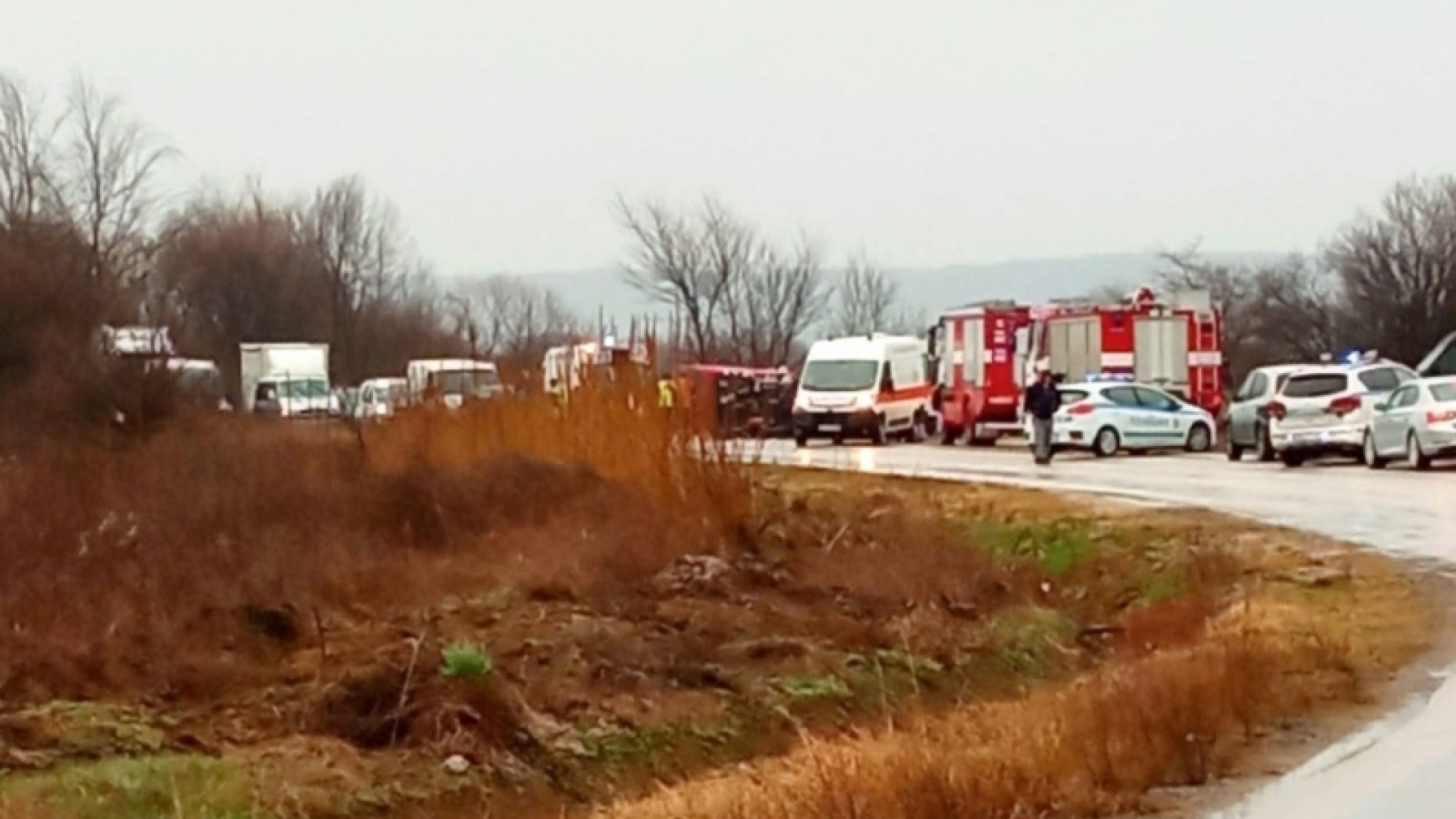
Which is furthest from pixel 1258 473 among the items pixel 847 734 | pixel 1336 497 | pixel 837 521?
pixel 847 734

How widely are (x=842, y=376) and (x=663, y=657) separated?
34.5 metres

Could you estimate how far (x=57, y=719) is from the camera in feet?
49.3

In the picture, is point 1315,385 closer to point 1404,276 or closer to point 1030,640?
point 1030,640

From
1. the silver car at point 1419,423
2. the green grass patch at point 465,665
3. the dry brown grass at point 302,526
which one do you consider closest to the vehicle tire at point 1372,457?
the silver car at point 1419,423

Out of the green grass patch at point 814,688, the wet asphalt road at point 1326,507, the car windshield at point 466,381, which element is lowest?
the green grass patch at point 814,688

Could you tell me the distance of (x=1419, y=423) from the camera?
34.6m

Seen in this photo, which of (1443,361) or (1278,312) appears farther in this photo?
(1278,312)

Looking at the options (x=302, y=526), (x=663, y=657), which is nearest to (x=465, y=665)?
(x=663, y=657)

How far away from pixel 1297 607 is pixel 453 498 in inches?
413

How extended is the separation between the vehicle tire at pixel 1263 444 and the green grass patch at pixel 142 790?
28588mm

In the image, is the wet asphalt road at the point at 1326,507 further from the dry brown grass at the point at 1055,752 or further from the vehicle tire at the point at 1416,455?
the dry brown grass at the point at 1055,752

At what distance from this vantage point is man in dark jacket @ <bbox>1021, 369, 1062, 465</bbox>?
40094 mm

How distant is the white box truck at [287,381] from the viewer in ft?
115

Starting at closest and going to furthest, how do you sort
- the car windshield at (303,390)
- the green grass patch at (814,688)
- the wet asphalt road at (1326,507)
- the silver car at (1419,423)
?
the wet asphalt road at (1326,507), the green grass patch at (814,688), the silver car at (1419,423), the car windshield at (303,390)
